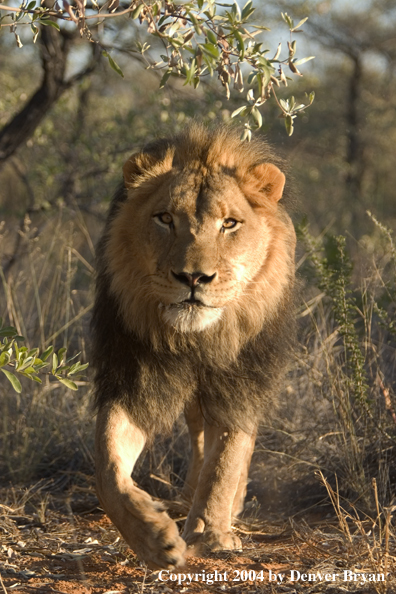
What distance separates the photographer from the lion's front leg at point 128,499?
2711 millimetres

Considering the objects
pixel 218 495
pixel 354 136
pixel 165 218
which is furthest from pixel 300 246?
pixel 354 136

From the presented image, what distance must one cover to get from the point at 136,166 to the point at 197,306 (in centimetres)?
84

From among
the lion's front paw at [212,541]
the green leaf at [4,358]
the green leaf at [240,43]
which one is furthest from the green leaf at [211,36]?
the lion's front paw at [212,541]

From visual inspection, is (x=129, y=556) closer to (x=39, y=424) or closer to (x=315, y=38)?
(x=39, y=424)

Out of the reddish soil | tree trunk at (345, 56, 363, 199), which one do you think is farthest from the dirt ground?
tree trunk at (345, 56, 363, 199)

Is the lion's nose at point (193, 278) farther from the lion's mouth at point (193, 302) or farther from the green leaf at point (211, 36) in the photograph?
the green leaf at point (211, 36)

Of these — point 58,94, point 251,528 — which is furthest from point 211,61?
point 58,94

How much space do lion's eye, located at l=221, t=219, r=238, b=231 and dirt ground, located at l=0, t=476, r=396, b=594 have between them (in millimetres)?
1396

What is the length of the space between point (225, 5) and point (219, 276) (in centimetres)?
105

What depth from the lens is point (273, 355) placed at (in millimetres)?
3795

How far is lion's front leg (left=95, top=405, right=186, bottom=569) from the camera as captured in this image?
2711mm

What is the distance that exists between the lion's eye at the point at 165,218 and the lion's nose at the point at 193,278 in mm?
316

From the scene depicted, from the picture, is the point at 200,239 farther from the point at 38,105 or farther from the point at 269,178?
the point at 38,105

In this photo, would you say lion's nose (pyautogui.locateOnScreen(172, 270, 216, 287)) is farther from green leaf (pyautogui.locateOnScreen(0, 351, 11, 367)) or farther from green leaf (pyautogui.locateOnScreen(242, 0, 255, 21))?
green leaf (pyautogui.locateOnScreen(242, 0, 255, 21))
